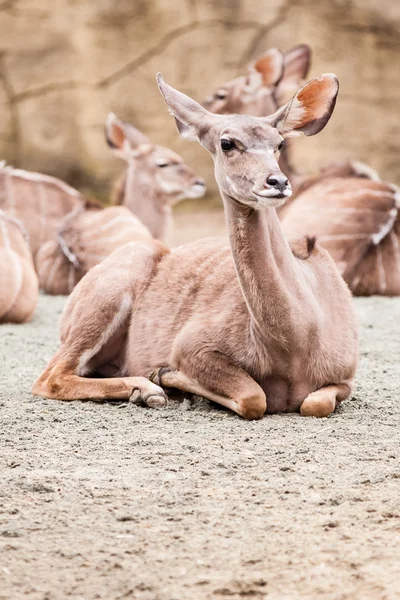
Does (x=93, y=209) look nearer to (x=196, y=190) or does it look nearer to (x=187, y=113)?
(x=196, y=190)

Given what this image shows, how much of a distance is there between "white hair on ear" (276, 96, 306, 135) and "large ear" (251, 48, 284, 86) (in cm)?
472

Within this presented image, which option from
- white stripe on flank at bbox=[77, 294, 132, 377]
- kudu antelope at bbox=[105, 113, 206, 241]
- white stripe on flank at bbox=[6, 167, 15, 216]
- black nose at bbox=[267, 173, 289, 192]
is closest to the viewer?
black nose at bbox=[267, 173, 289, 192]

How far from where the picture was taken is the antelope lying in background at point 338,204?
7.91 m

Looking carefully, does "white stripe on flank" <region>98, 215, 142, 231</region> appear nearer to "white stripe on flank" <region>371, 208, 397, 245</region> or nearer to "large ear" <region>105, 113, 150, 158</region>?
"large ear" <region>105, 113, 150, 158</region>

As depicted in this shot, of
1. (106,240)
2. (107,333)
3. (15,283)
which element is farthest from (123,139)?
(107,333)

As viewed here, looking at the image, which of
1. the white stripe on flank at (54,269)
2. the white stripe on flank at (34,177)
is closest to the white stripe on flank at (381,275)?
the white stripe on flank at (54,269)

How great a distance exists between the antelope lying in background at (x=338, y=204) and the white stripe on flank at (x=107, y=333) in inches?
148

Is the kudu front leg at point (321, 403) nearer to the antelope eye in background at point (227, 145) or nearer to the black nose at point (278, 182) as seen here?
the black nose at point (278, 182)

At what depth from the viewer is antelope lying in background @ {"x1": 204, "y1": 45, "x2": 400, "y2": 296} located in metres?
7.91

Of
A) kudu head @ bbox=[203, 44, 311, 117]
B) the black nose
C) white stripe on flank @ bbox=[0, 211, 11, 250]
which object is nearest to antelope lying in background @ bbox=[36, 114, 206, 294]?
kudu head @ bbox=[203, 44, 311, 117]

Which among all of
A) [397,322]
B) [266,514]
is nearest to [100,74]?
[397,322]

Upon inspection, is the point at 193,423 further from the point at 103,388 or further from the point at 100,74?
the point at 100,74

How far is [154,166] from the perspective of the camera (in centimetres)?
922

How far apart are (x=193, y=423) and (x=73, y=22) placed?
8.85 meters
